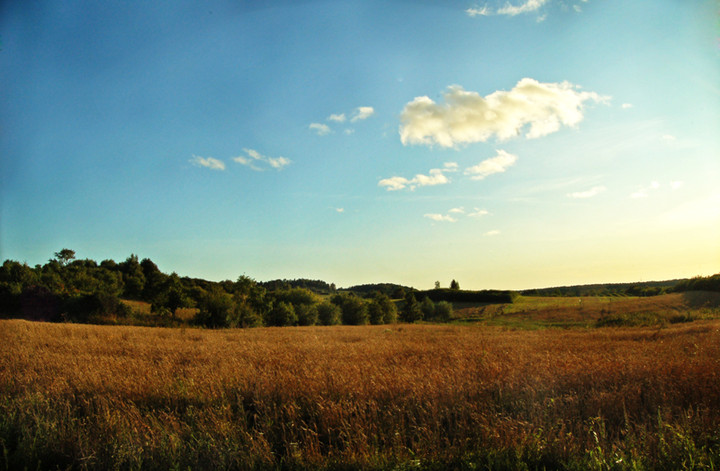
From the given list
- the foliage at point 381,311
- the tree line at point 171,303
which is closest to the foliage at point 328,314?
the tree line at point 171,303

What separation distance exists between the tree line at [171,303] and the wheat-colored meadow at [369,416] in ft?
122

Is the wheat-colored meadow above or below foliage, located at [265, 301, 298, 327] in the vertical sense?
above

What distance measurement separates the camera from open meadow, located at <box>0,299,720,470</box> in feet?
12.8

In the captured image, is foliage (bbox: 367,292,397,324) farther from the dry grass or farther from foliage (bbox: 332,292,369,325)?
the dry grass

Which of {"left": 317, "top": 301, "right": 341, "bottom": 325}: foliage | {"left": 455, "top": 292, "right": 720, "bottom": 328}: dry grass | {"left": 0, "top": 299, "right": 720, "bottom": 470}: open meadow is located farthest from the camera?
{"left": 317, "top": 301, "right": 341, "bottom": 325}: foliage

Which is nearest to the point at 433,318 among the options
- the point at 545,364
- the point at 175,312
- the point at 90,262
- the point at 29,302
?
the point at 175,312

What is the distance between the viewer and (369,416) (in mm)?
4871

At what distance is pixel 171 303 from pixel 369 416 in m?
49.3

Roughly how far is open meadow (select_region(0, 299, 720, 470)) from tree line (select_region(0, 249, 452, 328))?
37086 millimetres

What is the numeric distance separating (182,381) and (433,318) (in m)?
75.2

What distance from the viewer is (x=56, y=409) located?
226 inches

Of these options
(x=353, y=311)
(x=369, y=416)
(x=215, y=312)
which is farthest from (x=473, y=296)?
(x=369, y=416)

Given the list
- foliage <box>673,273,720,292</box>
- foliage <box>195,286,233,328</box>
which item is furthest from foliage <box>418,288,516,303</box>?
foliage <box>195,286,233,328</box>

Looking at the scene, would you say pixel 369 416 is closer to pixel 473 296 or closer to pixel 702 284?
pixel 702 284
